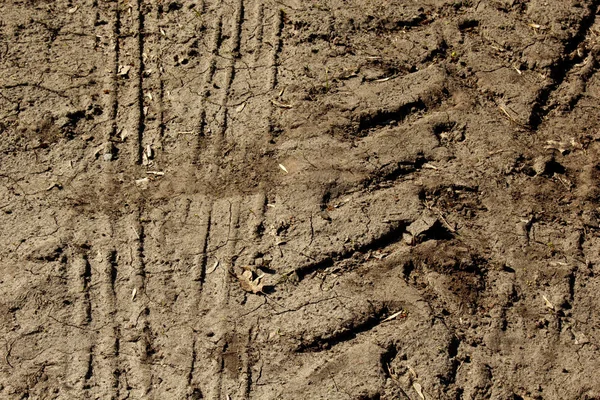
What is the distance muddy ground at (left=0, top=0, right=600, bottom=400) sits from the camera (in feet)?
11.9

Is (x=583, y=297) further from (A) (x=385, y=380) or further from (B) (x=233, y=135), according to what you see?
(B) (x=233, y=135)

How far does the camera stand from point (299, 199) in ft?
13.0

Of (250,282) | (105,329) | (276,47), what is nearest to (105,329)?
(105,329)

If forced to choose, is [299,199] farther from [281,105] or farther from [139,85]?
[139,85]

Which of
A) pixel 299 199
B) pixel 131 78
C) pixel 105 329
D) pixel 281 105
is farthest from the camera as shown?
pixel 131 78

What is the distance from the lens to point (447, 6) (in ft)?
14.8

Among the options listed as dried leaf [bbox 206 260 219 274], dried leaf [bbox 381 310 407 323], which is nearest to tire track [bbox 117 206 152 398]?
dried leaf [bbox 206 260 219 274]

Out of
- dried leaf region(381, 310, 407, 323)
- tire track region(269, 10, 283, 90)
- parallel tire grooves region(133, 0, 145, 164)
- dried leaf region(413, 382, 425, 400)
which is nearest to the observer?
dried leaf region(413, 382, 425, 400)

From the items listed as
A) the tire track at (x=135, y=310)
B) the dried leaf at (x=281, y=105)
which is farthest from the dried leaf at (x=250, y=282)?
the dried leaf at (x=281, y=105)

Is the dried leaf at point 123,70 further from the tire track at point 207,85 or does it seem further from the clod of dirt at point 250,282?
the clod of dirt at point 250,282

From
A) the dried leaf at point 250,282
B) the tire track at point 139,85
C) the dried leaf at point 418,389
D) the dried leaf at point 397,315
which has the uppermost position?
the tire track at point 139,85

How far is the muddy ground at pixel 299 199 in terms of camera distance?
11.9ft

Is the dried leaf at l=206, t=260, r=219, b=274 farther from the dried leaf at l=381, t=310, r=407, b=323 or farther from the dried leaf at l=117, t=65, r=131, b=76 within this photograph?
the dried leaf at l=117, t=65, r=131, b=76

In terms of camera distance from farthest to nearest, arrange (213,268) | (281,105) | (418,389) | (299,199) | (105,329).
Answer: (281,105) → (299,199) → (213,268) → (105,329) → (418,389)
